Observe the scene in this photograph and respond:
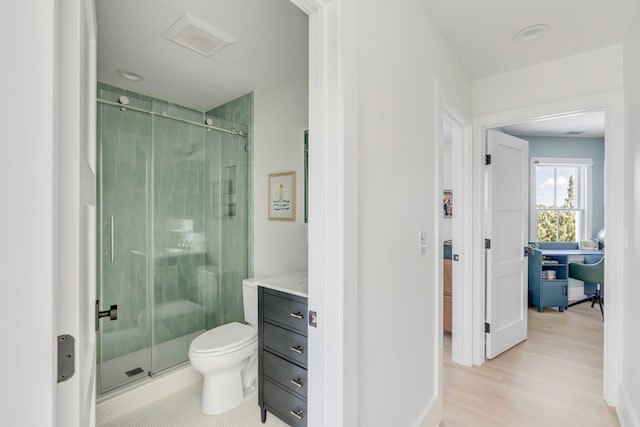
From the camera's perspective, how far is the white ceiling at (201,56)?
1684 millimetres

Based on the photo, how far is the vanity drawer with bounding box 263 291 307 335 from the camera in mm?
1653

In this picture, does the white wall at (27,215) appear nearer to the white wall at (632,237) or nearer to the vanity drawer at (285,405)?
the vanity drawer at (285,405)

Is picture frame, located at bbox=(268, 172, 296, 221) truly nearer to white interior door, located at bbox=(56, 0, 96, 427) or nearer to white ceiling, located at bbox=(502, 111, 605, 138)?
white interior door, located at bbox=(56, 0, 96, 427)

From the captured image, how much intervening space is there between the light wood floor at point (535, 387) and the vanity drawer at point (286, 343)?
42.9 inches

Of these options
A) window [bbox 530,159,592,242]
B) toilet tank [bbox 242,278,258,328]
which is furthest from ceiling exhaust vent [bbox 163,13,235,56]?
window [bbox 530,159,592,242]

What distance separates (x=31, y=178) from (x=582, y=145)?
20.8 feet

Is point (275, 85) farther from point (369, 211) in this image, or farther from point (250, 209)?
point (369, 211)

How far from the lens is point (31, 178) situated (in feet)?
1.45

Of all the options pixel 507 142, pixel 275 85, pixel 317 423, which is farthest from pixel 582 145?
pixel 317 423

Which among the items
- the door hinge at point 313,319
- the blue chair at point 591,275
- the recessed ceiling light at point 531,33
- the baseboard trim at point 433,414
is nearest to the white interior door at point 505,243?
the recessed ceiling light at point 531,33

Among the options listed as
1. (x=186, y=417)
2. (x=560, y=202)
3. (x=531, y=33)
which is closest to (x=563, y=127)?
(x=560, y=202)

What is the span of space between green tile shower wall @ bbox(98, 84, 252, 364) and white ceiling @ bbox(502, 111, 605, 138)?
3.58m

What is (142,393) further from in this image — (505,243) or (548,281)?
(548,281)

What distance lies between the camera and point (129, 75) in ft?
7.94
